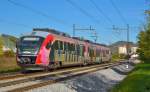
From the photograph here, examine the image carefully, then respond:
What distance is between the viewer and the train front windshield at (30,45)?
32469 mm

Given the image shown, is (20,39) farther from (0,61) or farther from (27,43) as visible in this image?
(0,61)

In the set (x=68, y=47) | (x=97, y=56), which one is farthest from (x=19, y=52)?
(x=97, y=56)

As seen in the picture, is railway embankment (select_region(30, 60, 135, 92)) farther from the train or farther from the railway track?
the train

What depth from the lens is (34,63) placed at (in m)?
32.3

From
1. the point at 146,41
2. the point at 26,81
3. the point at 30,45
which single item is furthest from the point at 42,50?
the point at 146,41

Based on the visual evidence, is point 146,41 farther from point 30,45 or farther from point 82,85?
point 82,85

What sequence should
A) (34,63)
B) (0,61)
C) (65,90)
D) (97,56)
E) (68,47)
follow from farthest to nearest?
1. (97,56)
2. (0,61)
3. (68,47)
4. (34,63)
5. (65,90)

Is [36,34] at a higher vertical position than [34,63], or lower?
higher

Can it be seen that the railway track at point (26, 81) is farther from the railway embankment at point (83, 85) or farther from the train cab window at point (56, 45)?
the train cab window at point (56, 45)

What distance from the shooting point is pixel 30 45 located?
32500 mm

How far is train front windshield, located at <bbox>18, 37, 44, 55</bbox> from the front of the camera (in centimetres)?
3247

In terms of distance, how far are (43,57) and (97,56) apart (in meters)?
30.5

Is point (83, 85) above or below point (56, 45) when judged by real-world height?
below

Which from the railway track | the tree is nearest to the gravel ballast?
the railway track
